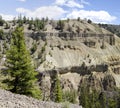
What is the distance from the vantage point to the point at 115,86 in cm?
17612

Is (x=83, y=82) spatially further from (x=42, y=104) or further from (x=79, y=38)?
(x=42, y=104)

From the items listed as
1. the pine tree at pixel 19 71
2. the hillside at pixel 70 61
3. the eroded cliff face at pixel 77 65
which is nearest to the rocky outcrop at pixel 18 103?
the pine tree at pixel 19 71

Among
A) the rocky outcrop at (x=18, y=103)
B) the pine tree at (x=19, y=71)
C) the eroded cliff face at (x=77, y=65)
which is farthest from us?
the eroded cliff face at (x=77, y=65)

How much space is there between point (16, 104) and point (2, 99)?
1.11 meters

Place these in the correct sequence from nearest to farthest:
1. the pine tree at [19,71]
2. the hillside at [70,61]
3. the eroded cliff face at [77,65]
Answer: the pine tree at [19,71], the hillside at [70,61], the eroded cliff face at [77,65]

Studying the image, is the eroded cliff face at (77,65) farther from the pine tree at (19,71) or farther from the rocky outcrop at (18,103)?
the rocky outcrop at (18,103)

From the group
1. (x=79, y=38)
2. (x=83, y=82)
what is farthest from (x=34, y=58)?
(x=79, y=38)

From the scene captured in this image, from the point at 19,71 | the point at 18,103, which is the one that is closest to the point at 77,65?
the point at 19,71

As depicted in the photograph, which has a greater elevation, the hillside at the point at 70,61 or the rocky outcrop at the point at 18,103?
the rocky outcrop at the point at 18,103

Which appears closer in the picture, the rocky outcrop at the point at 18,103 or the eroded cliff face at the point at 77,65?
the rocky outcrop at the point at 18,103

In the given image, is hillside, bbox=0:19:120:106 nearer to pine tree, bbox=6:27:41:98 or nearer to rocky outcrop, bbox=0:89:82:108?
pine tree, bbox=6:27:41:98

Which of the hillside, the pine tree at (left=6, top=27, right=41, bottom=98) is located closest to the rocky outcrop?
the pine tree at (left=6, top=27, right=41, bottom=98)

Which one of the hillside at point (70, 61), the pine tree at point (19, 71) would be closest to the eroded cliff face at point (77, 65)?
the hillside at point (70, 61)

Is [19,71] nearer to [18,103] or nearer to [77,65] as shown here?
[18,103]
